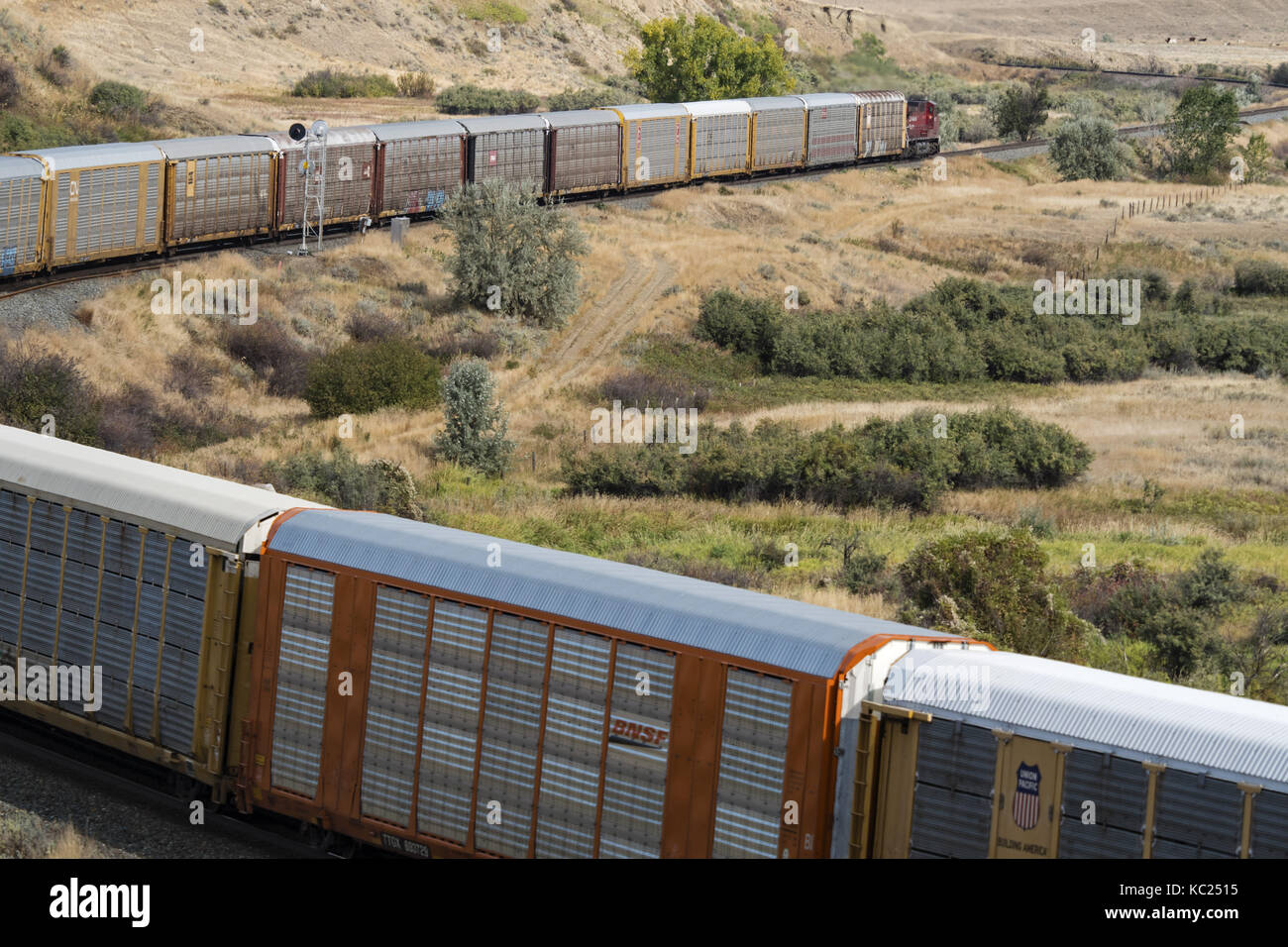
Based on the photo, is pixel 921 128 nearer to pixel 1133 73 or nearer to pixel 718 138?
pixel 718 138

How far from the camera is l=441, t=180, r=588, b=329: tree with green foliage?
50.0 meters

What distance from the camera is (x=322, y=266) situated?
48500 millimetres

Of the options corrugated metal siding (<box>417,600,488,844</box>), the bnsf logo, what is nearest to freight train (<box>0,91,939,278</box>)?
corrugated metal siding (<box>417,600,488,844</box>)

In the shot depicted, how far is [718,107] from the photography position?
6869cm

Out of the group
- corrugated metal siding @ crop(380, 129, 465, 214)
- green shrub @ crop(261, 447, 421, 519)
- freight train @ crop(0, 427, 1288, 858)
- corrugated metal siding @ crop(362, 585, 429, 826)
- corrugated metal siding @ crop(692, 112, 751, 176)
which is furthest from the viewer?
corrugated metal siding @ crop(692, 112, 751, 176)

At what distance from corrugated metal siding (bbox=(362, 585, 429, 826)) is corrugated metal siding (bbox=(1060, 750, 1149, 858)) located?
19.0 feet

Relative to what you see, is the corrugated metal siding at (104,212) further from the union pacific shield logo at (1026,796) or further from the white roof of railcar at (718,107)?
the union pacific shield logo at (1026,796)

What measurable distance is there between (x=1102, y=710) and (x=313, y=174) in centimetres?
4193

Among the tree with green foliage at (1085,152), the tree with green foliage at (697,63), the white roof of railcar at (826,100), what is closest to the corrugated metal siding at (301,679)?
the white roof of railcar at (826,100)

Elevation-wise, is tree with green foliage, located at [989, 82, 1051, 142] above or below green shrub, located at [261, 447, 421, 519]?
above

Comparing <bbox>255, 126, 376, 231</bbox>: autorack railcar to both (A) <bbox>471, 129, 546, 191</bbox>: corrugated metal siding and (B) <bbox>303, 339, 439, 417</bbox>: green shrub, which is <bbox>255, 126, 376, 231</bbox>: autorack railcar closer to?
(A) <bbox>471, 129, 546, 191</bbox>: corrugated metal siding

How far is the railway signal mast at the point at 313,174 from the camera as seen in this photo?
46688 mm

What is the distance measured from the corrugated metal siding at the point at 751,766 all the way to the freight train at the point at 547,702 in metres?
0.02
